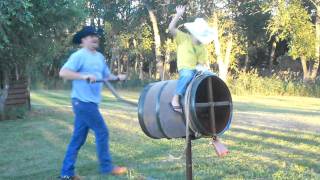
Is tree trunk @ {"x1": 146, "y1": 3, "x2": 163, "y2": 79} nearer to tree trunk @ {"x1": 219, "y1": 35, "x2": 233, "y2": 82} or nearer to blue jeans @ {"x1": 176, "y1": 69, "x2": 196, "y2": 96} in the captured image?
tree trunk @ {"x1": 219, "y1": 35, "x2": 233, "y2": 82}

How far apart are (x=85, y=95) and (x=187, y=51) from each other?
150 cm

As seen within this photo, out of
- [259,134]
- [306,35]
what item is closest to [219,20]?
[306,35]

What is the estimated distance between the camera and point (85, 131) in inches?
278

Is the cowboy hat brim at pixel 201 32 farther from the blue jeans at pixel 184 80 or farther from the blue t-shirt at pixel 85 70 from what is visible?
the blue t-shirt at pixel 85 70

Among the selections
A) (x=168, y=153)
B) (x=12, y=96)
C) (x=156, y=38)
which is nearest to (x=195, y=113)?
(x=168, y=153)

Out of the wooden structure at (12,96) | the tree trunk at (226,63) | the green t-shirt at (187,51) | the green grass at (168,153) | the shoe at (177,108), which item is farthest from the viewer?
the tree trunk at (226,63)

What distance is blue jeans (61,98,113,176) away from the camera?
6.84 meters

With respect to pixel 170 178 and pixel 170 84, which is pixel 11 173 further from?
pixel 170 84

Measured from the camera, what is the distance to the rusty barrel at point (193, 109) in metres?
5.54

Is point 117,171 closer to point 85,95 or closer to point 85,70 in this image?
point 85,95

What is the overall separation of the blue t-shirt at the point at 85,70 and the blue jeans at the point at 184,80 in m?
1.39

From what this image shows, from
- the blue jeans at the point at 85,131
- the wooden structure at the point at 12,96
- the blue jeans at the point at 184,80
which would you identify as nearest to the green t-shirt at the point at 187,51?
the blue jeans at the point at 184,80

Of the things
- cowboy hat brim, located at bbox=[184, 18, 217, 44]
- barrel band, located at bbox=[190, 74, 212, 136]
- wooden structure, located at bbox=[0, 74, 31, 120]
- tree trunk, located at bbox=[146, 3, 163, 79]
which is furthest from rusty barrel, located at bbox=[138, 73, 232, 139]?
tree trunk, located at bbox=[146, 3, 163, 79]

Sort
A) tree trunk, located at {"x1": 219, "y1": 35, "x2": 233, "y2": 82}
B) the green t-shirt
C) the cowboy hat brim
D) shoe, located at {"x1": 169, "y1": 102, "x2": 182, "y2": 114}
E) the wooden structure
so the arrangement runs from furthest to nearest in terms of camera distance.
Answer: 1. tree trunk, located at {"x1": 219, "y1": 35, "x2": 233, "y2": 82}
2. the wooden structure
3. the green t-shirt
4. the cowboy hat brim
5. shoe, located at {"x1": 169, "y1": 102, "x2": 182, "y2": 114}
